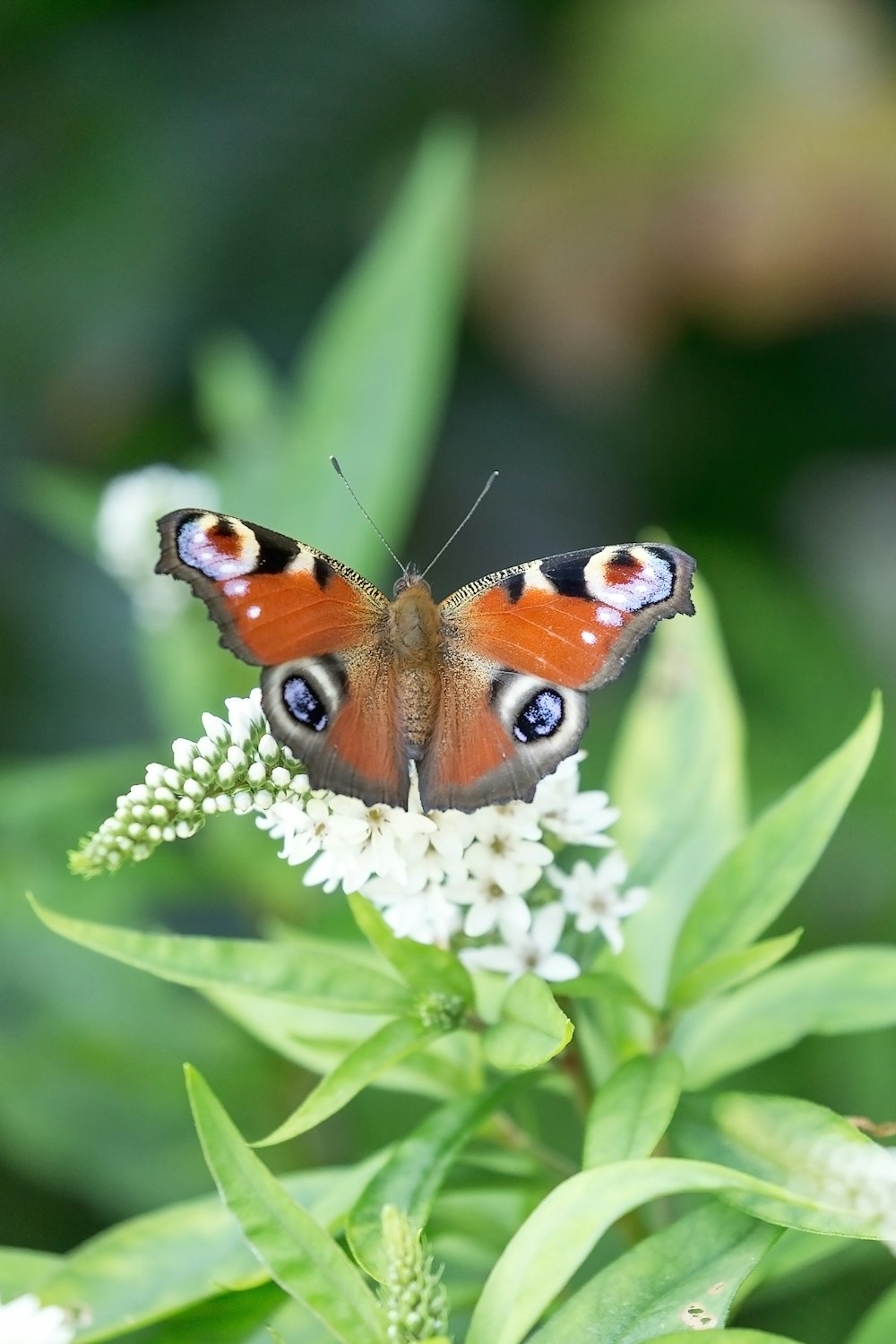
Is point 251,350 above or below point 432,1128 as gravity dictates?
below

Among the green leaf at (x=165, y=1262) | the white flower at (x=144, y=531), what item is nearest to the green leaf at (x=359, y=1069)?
the green leaf at (x=165, y=1262)

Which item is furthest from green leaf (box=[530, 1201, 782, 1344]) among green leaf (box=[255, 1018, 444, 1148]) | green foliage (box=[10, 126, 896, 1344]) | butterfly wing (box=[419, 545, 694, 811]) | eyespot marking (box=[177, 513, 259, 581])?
eyespot marking (box=[177, 513, 259, 581])

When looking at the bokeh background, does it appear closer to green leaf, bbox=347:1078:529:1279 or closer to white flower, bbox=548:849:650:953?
white flower, bbox=548:849:650:953

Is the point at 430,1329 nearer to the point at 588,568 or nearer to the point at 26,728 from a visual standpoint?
the point at 588,568

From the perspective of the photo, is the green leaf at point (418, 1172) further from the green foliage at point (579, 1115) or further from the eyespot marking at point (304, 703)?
the eyespot marking at point (304, 703)

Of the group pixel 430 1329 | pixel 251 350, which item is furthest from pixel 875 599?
pixel 430 1329
